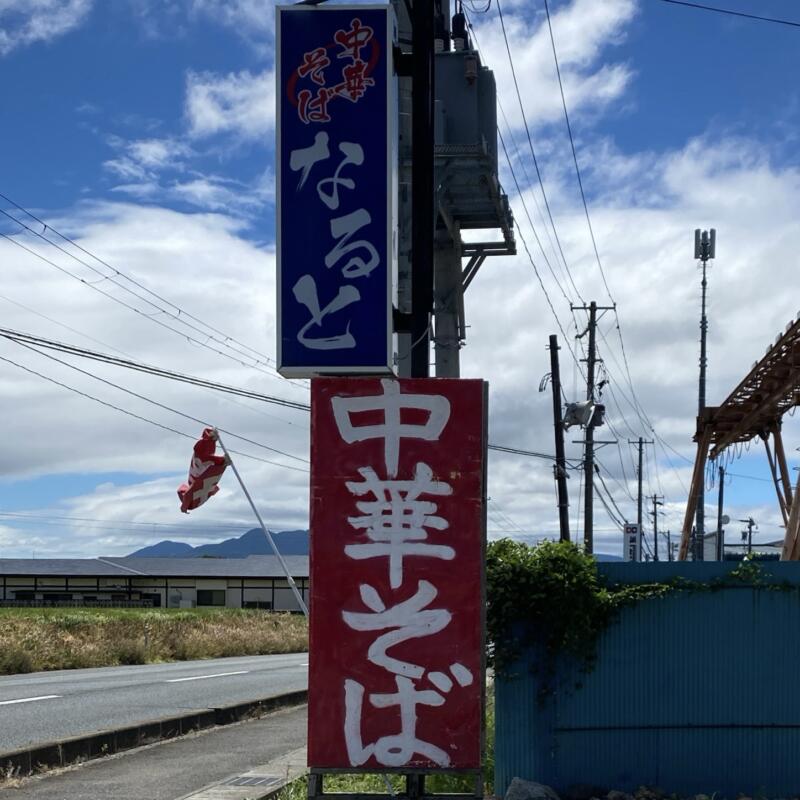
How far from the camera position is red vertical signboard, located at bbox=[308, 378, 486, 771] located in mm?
6219

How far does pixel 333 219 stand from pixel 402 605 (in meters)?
2.29

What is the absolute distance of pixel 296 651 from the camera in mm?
41875

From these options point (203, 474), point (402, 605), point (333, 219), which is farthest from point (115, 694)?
point (333, 219)

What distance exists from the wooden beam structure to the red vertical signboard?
11.1 metres

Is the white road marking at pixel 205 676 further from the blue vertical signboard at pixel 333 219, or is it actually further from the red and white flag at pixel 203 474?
the blue vertical signboard at pixel 333 219

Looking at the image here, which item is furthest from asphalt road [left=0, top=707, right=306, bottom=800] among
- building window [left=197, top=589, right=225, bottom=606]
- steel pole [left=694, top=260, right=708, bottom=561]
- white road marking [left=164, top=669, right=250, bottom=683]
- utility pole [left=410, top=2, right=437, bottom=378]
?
building window [left=197, top=589, right=225, bottom=606]

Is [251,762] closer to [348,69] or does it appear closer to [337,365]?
[337,365]

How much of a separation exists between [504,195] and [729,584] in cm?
843

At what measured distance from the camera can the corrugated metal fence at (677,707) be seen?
8164 mm

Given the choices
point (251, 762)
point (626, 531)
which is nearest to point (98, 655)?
point (251, 762)

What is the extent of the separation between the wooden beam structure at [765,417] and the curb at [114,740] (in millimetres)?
8596

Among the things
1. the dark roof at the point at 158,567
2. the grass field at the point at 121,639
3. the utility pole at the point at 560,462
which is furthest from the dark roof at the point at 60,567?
the utility pole at the point at 560,462

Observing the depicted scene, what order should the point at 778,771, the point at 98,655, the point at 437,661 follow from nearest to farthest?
the point at 437,661, the point at 778,771, the point at 98,655

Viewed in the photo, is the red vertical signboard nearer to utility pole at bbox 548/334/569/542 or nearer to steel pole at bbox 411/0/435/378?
steel pole at bbox 411/0/435/378
